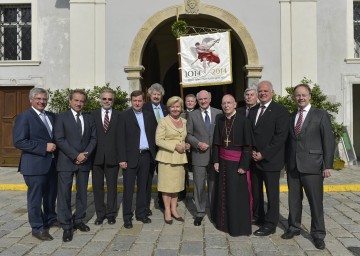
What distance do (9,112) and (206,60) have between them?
5.70 metres

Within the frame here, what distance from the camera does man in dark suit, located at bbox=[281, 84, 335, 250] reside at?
4211mm

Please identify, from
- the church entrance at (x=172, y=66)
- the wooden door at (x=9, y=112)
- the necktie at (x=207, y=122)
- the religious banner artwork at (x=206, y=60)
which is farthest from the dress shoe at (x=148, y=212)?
the church entrance at (x=172, y=66)

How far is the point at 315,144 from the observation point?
4.26m

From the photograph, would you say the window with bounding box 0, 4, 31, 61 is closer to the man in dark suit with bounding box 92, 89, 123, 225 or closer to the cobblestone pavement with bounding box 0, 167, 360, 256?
the cobblestone pavement with bounding box 0, 167, 360, 256

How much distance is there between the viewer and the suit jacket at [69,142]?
4465mm

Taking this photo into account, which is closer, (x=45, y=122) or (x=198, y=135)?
(x=45, y=122)

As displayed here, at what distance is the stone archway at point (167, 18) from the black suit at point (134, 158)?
401cm

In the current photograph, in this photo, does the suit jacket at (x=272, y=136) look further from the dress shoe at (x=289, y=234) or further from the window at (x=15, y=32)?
the window at (x=15, y=32)

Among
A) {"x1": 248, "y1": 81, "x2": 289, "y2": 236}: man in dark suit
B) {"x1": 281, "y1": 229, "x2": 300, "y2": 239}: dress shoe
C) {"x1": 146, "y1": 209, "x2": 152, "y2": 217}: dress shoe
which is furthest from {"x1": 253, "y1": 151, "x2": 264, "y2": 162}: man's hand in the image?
{"x1": 146, "y1": 209, "x2": 152, "y2": 217}: dress shoe

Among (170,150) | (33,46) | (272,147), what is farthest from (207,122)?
(33,46)

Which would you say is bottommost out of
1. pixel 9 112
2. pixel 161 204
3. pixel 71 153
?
pixel 161 204

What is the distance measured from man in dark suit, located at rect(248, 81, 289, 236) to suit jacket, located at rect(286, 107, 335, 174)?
0.28 m

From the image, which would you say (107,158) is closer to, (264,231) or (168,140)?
(168,140)

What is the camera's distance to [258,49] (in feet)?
29.6
